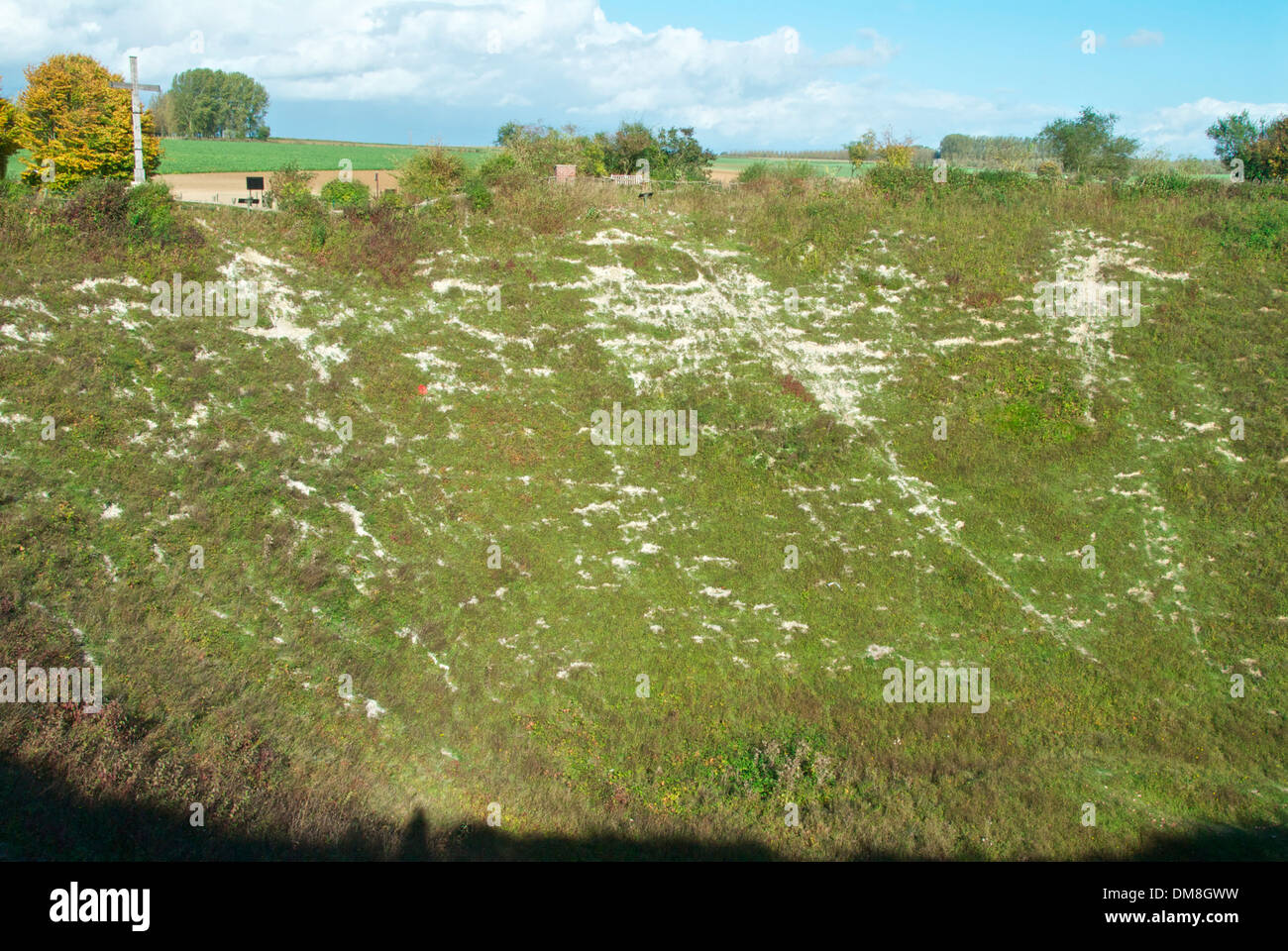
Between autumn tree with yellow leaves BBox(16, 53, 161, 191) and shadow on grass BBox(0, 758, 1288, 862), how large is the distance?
28527mm

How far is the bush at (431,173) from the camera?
28891 millimetres

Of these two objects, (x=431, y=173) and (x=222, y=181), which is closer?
(x=431, y=173)

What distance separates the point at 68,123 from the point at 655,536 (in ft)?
104

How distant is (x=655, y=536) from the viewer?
20953 mm

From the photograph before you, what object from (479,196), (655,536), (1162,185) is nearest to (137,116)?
(479,196)

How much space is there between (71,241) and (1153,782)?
3254cm

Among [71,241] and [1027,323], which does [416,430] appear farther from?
[1027,323]

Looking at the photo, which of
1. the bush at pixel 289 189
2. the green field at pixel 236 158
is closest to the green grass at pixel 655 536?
the bush at pixel 289 189

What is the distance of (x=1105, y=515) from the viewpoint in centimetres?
2156

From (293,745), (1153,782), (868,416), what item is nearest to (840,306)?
(868,416)

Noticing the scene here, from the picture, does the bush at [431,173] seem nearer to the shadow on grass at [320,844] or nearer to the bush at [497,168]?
the bush at [497,168]

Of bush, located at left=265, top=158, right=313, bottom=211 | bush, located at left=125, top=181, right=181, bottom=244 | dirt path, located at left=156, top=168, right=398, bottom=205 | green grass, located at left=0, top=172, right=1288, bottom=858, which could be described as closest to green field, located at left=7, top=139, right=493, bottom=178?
dirt path, located at left=156, top=168, right=398, bottom=205

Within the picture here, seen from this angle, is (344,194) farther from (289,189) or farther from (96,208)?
(96,208)

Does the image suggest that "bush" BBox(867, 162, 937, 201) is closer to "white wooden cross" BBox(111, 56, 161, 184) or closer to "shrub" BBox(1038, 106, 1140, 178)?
"shrub" BBox(1038, 106, 1140, 178)
